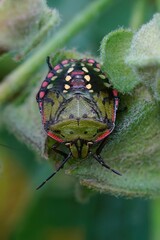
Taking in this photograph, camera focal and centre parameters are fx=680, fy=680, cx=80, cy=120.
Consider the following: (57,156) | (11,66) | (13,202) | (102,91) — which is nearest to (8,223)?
(13,202)

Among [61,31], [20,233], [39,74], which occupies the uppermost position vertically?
[61,31]

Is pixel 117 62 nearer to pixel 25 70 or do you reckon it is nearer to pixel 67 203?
pixel 25 70

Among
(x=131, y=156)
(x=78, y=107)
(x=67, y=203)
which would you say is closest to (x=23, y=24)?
(x=78, y=107)

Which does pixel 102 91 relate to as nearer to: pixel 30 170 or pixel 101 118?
pixel 101 118

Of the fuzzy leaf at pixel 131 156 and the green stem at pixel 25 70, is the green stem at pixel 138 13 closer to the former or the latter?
the green stem at pixel 25 70

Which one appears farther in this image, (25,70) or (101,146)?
(25,70)

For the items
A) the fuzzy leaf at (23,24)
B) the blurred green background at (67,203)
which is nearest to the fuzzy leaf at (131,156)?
the fuzzy leaf at (23,24)

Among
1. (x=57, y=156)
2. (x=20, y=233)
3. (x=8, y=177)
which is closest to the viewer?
(x=57, y=156)
